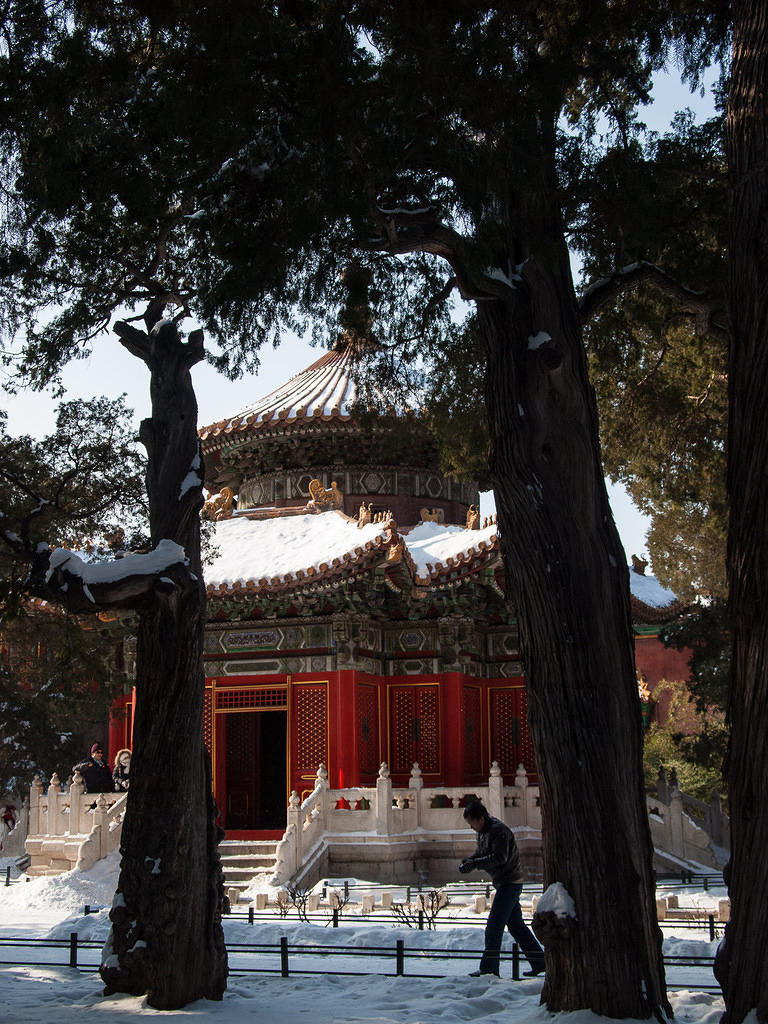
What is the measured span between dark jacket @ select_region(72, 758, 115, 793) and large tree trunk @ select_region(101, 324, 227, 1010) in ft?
38.1

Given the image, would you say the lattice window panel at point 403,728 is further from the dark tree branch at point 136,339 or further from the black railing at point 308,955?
the dark tree branch at point 136,339

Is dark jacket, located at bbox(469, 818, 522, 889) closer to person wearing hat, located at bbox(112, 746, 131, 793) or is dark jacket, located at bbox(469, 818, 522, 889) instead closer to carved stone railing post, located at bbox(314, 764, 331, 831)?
carved stone railing post, located at bbox(314, 764, 331, 831)

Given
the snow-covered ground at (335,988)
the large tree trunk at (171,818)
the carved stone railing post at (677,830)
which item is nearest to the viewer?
the snow-covered ground at (335,988)

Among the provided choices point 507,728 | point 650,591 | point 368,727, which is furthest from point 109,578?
point 650,591

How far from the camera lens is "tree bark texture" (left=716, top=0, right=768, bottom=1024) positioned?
238 inches

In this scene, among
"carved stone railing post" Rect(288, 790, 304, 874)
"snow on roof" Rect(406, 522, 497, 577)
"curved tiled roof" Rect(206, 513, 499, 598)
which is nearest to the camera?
"carved stone railing post" Rect(288, 790, 304, 874)

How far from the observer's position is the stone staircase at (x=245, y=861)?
1662 centimetres

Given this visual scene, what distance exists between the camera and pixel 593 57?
866cm

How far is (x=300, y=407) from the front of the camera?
22812 millimetres

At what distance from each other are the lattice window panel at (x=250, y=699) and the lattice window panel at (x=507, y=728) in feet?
11.4

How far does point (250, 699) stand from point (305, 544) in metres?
2.64

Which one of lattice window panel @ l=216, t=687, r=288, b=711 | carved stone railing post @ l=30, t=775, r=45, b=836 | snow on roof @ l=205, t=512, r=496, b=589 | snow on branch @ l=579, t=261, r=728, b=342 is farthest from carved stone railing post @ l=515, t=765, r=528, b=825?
snow on branch @ l=579, t=261, r=728, b=342

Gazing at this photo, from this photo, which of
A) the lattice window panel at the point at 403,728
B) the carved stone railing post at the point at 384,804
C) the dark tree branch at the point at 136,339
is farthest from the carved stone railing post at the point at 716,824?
the dark tree branch at the point at 136,339

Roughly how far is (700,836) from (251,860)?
6.81 m
